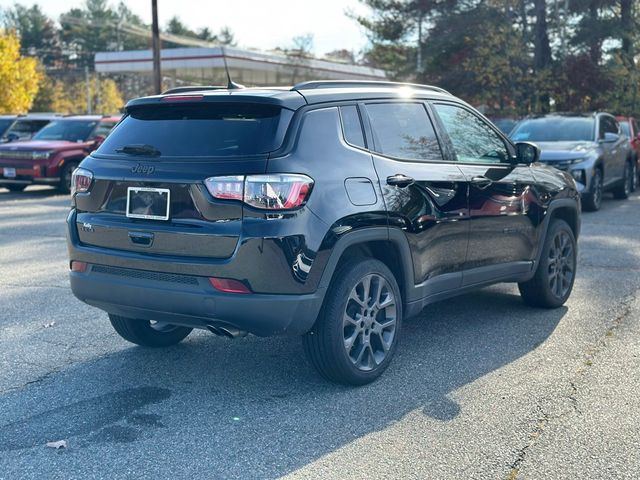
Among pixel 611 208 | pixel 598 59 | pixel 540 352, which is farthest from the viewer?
pixel 598 59

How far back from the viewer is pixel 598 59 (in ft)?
89.7

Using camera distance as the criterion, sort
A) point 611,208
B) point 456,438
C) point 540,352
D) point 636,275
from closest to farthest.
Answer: point 456,438, point 540,352, point 636,275, point 611,208

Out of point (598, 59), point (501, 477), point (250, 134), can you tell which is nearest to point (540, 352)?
point (501, 477)

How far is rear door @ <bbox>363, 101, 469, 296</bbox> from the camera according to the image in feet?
17.3

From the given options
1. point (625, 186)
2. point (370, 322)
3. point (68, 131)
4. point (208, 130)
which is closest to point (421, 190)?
point (370, 322)

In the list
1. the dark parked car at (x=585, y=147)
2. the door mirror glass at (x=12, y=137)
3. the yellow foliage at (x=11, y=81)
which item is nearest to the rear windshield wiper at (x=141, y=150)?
the dark parked car at (x=585, y=147)

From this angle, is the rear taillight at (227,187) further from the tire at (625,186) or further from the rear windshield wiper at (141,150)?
the tire at (625,186)

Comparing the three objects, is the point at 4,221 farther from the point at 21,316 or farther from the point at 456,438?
the point at 456,438

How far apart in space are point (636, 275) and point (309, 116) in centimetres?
516

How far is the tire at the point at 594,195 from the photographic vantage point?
1482 cm

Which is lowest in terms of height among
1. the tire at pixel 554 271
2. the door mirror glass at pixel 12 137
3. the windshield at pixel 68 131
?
the tire at pixel 554 271

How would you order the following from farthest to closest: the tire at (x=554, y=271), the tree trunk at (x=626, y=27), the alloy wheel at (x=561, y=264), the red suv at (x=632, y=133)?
the tree trunk at (x=626, y=27), the red suv at (x=632, y=133), the alloy wheel at (x=561, y=264), the tire at (x=554, y=271)

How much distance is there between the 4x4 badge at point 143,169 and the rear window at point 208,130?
0.11 m

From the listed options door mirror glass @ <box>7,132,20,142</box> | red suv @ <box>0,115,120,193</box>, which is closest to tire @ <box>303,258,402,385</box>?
red suv @ <box>0,115,120,193</box>
